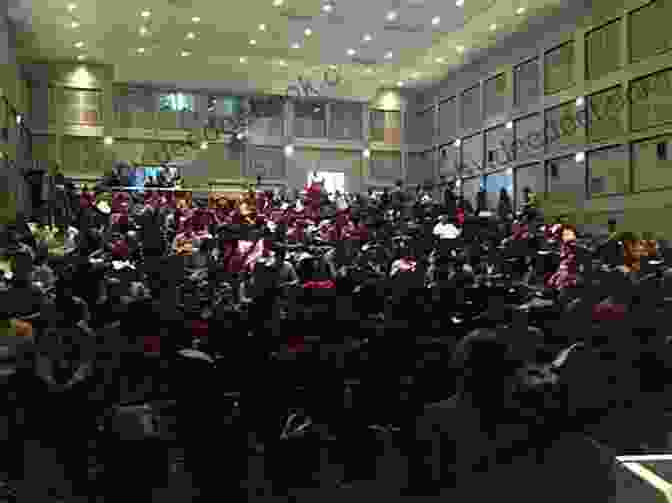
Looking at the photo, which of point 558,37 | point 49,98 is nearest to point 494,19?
point 558,37

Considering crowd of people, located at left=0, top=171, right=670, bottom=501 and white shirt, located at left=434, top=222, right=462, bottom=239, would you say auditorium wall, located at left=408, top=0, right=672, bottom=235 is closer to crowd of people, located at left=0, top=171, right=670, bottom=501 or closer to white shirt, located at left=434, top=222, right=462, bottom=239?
white shirt, located at left=434, top=222, right=462, bottom=239

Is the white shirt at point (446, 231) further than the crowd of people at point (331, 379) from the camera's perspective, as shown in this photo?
Yes

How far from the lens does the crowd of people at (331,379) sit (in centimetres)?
273

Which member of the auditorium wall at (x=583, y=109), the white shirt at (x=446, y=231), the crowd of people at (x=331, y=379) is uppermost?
the auditorium wall at (x=583, y=109)

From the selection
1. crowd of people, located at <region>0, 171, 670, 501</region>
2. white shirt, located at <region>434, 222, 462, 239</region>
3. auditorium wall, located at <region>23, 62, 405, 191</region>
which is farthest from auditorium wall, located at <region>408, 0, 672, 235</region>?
crowd of people, located at <region>0, 171, 670, 501</region>

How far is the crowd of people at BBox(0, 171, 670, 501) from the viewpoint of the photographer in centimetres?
273

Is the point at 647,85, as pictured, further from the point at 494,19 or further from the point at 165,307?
the point at 165,307

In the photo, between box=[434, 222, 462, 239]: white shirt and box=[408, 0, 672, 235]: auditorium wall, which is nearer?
box=[434, 222, 462, 239]: white shirt

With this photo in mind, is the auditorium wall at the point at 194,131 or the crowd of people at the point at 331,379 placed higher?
the auditorium wall at the point at 194,131

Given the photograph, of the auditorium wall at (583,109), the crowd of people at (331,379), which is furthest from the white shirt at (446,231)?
the auditorium wall at (583,109)

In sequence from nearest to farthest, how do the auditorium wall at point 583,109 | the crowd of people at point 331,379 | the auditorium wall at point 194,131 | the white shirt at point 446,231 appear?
the crowd of people at point 331,379 < the white shirt at point 446,231 < the auditorium wall at point 583,109 < the auditorium wall at point 194,131

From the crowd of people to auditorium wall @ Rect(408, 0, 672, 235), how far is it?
1222 cm

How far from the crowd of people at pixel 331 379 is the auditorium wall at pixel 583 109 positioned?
481 inches

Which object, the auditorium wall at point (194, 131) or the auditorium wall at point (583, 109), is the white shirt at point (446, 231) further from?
the auditorium wall at point (194, 131)
